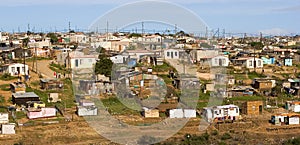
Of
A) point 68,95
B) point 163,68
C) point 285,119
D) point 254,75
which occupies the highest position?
point 163,68

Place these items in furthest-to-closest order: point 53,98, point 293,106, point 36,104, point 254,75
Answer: point 254,75, point 53,98, point 293,106, point 36,104

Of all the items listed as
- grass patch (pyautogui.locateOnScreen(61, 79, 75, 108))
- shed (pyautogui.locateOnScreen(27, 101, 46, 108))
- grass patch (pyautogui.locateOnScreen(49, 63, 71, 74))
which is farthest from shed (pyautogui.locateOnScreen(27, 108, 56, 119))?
grass patch (pyautogui.locateOnScreen(49, 63, 71, 74))

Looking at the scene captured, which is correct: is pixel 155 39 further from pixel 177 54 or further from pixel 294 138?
pixel 294 138

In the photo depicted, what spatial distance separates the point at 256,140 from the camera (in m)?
11.4

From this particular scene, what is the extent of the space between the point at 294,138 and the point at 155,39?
20.0m

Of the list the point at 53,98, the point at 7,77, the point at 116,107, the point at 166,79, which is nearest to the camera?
the point at 116,107

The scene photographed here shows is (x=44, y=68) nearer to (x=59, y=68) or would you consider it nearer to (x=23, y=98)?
(x=59, y=68)

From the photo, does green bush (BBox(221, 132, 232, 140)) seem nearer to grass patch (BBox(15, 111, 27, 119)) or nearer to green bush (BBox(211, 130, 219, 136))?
green bush (BBox(211, 130, 219, 136))

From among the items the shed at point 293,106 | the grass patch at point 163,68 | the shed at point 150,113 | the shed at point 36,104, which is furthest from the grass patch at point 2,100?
the shed at point 293,106

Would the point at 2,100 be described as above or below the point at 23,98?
below

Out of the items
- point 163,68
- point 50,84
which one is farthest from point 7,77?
point 163,68

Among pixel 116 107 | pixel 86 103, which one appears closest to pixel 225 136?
pixel 116 107

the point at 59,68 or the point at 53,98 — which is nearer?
the point at 53,98

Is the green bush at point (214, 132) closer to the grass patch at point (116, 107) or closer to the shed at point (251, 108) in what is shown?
the shed at point (251, 108)
